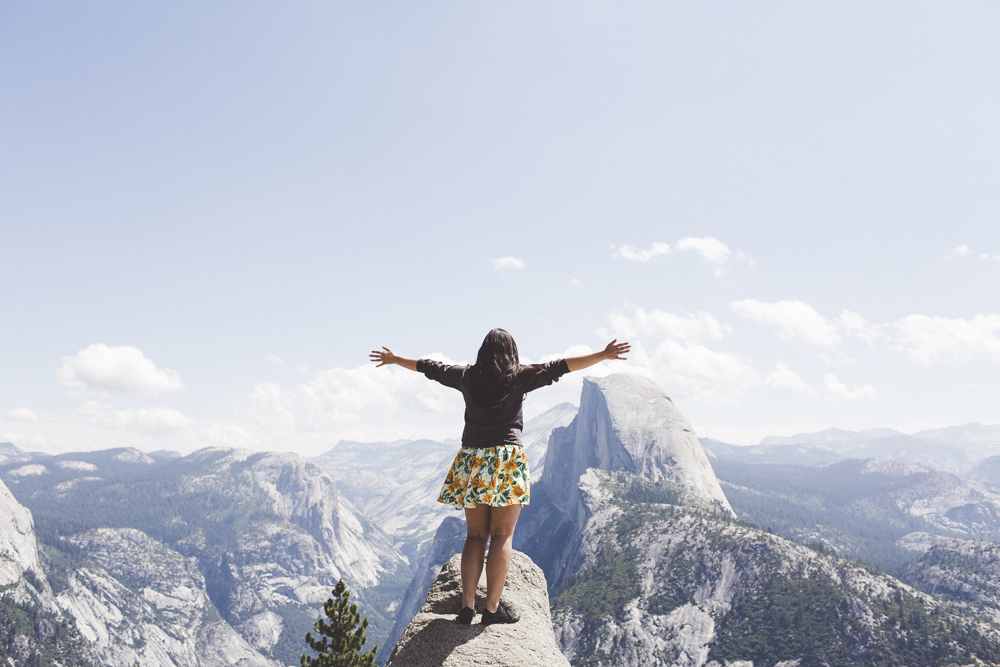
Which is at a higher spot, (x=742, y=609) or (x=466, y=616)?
(x=466, y=616)

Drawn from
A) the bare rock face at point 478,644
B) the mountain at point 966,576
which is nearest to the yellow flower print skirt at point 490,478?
the bare rock face at point 478,644

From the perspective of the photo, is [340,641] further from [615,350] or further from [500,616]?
[615,350]

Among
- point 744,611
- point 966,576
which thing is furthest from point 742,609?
point 966,576

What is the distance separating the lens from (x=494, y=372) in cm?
620

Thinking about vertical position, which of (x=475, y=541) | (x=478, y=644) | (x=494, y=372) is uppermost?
(x=494, y=372)

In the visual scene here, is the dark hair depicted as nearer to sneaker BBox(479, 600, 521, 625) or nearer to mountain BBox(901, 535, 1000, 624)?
sneaker BBox(479, 600, 521, 625)

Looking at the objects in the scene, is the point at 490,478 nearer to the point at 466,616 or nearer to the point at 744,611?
the point at 466,616

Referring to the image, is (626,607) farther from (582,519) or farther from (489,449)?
(489,449)

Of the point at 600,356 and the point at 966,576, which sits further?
the point at 966,576

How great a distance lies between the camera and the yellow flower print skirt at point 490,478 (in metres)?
6.09

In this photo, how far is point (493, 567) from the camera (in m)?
6.34

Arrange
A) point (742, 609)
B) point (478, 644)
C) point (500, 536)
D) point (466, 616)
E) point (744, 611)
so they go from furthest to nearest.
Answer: point (742, 609)
point (744, 611)
point (466, 616)
point (478, 644)
point (500, 536)

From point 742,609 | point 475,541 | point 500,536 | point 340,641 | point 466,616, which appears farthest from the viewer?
point 742,609

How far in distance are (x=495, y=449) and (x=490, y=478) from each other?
35 centimetres
